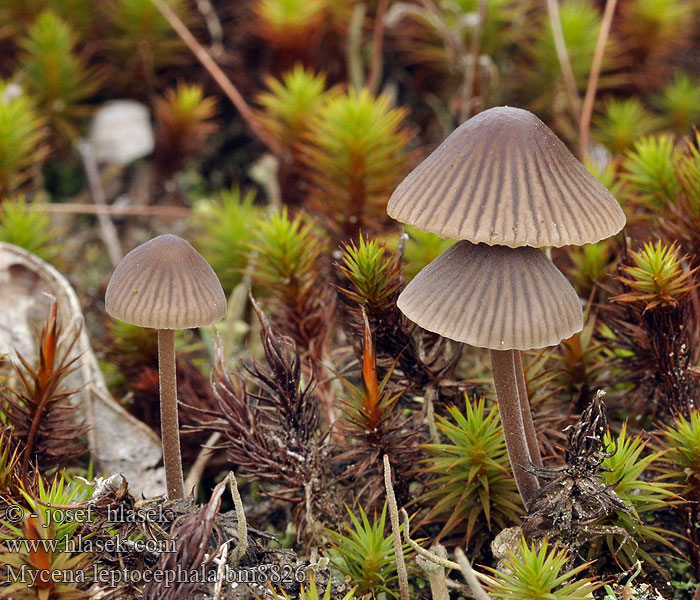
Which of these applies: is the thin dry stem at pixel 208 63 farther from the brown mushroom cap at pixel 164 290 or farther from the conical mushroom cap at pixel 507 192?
the conical mushroom cap at pixel 507 192

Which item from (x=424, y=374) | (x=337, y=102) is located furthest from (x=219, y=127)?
(x=424, y=374)

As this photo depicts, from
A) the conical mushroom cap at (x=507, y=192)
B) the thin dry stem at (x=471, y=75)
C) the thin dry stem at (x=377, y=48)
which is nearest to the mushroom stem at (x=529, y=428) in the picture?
the conical mushroom cap at (x=507, y=192)

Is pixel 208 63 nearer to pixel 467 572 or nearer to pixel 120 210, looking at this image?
pixel 120 210

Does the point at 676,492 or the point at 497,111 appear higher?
the point at 497,111

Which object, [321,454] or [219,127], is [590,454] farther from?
[219,127]

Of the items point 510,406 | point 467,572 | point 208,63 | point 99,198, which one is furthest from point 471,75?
point 467,572

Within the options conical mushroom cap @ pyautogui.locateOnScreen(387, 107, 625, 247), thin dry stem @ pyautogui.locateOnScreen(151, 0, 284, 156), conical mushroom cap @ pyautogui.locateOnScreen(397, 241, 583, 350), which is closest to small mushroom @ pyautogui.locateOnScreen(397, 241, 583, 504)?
conical mushroom cap @ pyautogui.locateOnScreen(397, 241, 583, 350)
